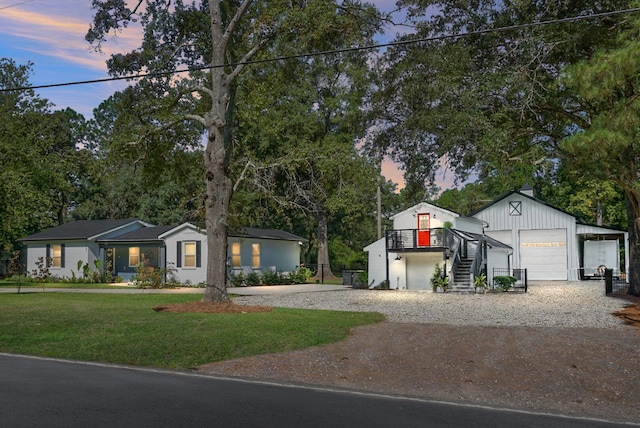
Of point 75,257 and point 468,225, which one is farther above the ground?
point 468,225

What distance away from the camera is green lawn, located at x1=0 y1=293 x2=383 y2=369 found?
37.5ft

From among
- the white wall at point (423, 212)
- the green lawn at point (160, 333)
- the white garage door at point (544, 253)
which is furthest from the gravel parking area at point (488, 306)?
the white garage door at point (544, 253)

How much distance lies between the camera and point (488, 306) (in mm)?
21078

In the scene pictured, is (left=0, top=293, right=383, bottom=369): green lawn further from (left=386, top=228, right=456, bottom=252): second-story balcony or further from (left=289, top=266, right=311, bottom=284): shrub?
(left=289, top=266, right=311, bottom=284): shrub

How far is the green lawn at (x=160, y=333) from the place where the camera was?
11.4 metres

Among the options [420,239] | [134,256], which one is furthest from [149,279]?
[420,239]

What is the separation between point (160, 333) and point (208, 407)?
6542 mm

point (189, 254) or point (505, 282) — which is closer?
point (505, 282)

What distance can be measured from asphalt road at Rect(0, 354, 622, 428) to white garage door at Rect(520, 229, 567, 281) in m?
32.2

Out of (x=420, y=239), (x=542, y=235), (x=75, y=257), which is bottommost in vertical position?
(x=75, y=257)

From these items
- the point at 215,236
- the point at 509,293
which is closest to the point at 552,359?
the point at 215,236

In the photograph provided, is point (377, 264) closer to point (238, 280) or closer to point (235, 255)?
point (238, 280)

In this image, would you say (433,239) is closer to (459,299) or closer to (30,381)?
(459,299)

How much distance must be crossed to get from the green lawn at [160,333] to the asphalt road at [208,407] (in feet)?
7.18
